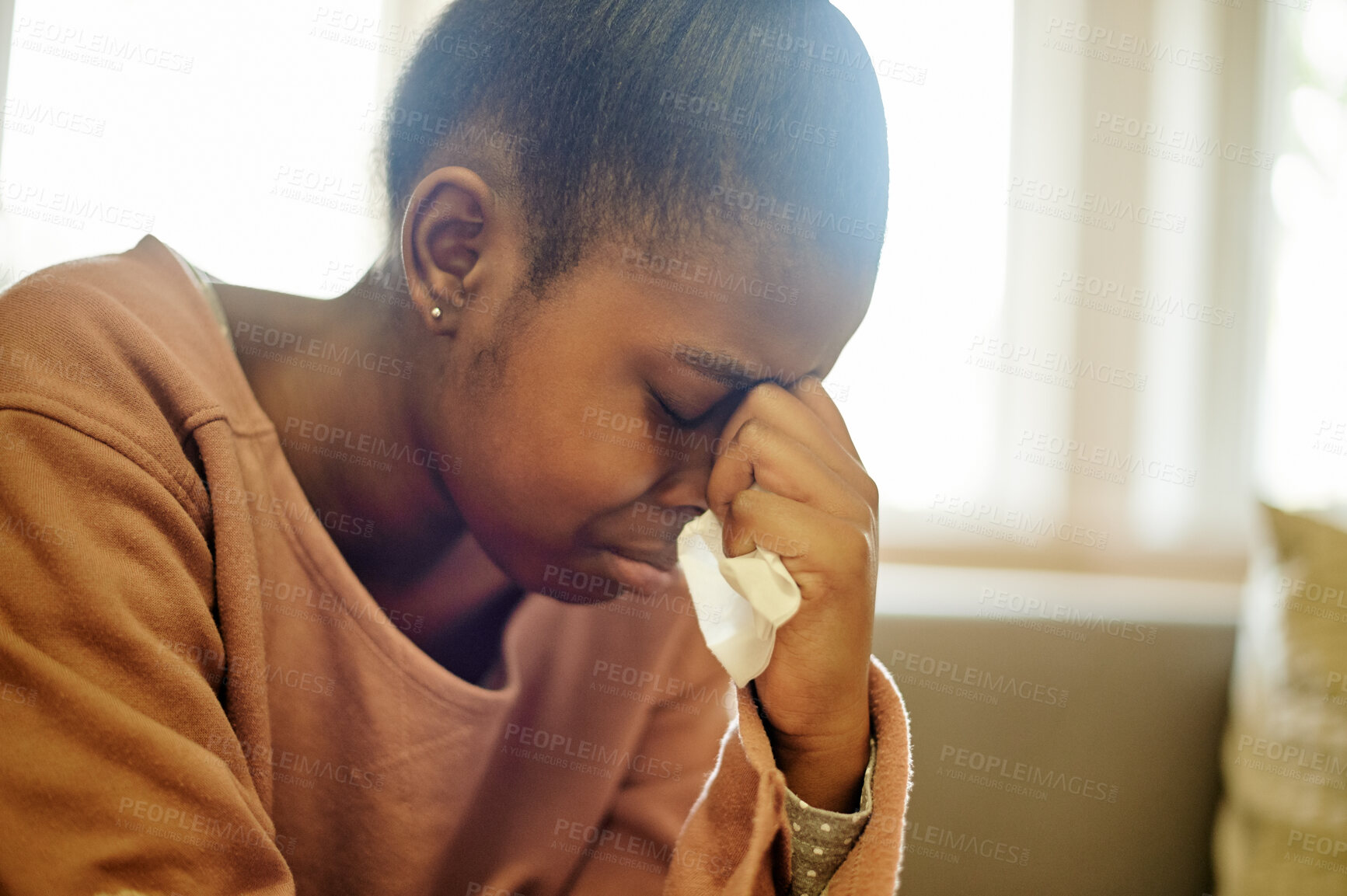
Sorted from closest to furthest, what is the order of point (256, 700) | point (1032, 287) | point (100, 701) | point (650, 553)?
point (100, 701)
point (256, 700)
point (650, 553)
point (1032, 287)

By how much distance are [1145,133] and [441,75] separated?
3.58 ft

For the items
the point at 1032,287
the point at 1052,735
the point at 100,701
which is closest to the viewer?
the point at 100,701

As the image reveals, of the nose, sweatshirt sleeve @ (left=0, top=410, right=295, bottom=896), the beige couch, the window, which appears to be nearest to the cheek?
the nose

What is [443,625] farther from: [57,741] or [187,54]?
[187,54]

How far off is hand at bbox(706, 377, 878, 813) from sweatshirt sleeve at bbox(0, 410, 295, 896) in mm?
378

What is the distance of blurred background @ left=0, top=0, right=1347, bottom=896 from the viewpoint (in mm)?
834

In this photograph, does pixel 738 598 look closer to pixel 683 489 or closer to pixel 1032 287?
pixel 683 489

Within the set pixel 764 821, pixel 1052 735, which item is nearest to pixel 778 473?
pixel 764 821

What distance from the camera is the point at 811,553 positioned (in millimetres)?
674

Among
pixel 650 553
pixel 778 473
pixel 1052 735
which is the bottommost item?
pixel 1052 735

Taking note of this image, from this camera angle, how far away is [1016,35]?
1.27 metres

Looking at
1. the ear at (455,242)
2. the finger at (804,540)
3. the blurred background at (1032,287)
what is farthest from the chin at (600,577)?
the blurred background at (1032,287)

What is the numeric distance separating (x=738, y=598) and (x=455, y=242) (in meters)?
0.35

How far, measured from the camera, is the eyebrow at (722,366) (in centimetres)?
66
